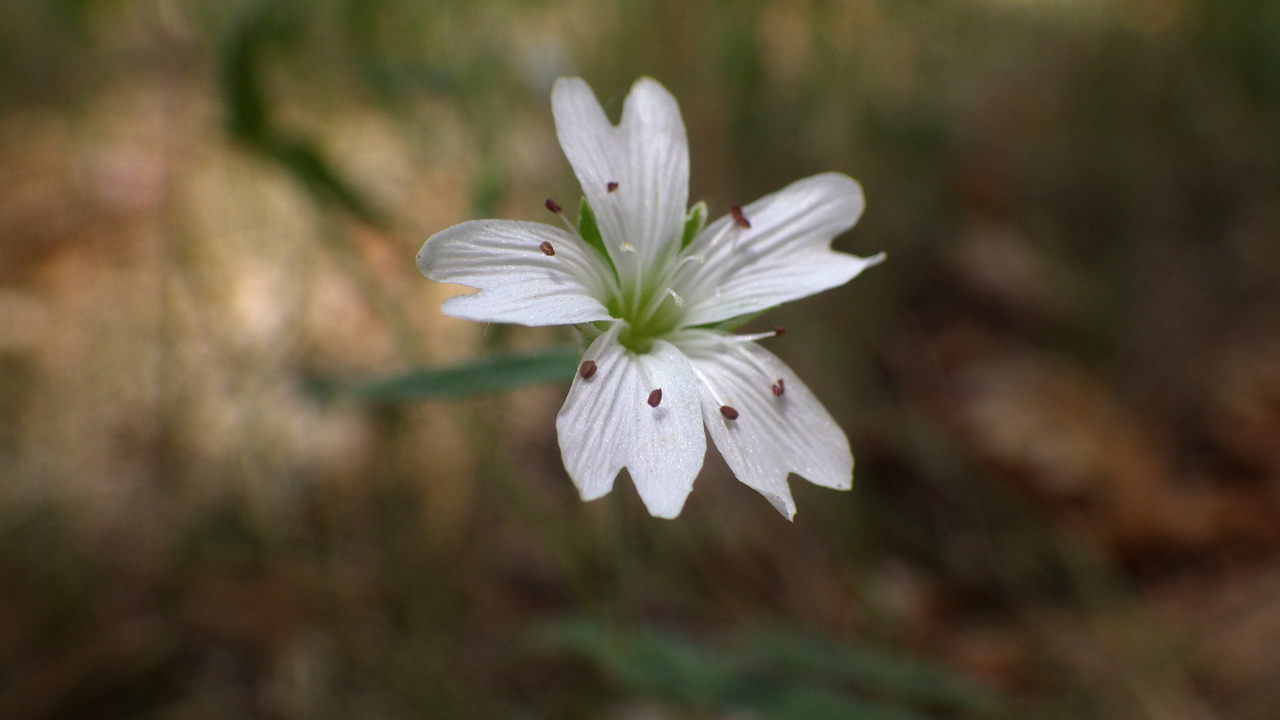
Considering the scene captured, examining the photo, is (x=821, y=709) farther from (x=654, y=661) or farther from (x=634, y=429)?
(x=634, y=429)

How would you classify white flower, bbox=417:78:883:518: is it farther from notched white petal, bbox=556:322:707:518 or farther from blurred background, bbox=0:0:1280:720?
blurred background, bbox=0:0:1280:720

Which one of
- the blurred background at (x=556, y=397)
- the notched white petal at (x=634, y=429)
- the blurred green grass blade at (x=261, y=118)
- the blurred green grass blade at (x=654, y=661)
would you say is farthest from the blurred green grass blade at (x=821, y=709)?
the blurred green grass blade at (x=261, y=118)

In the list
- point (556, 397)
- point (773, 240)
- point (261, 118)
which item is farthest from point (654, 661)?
point (261, 118)

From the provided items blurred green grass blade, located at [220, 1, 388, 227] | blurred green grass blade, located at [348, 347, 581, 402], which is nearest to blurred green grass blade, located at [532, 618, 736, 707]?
blurred green grass blade, located at [348, 347, 581, 402]

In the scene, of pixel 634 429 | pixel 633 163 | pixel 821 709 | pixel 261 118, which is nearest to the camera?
pixel 634 429

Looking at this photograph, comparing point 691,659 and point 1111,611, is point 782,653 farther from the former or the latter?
point 1111,611

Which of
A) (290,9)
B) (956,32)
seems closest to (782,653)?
(290,9)
